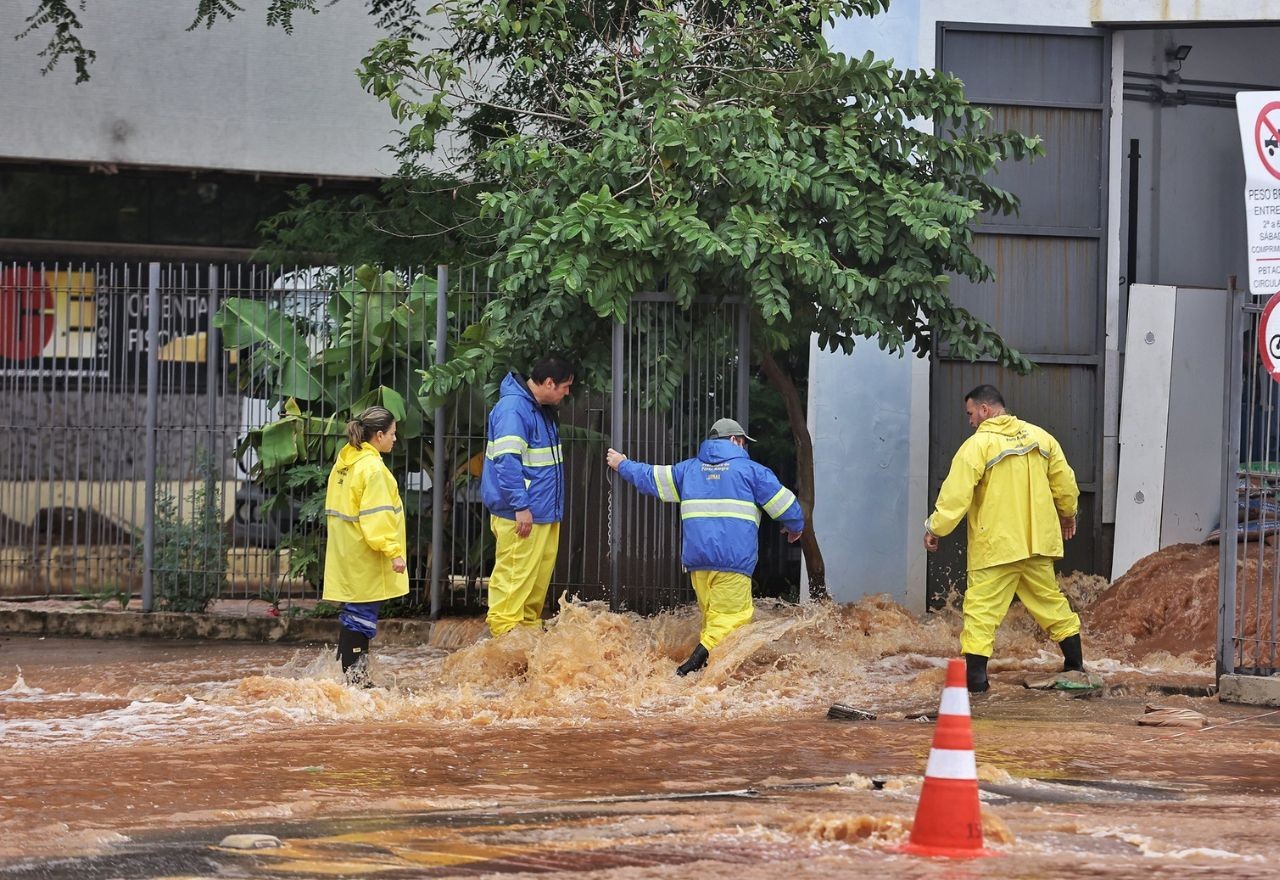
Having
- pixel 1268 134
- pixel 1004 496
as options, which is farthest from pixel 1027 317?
pixel 1268 134

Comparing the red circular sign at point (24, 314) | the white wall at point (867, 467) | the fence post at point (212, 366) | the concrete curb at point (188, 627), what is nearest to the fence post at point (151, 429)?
the concrete curb at point (188, 627)

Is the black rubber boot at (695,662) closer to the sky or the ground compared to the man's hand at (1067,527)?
closer to the ground

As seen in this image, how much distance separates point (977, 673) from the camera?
30.3 ft

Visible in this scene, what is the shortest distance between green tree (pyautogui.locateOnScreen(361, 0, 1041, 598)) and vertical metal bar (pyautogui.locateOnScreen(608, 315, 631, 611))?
24cm

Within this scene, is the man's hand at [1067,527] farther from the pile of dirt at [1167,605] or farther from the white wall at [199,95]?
the white wall at [199,95]

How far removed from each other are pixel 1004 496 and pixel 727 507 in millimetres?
1695

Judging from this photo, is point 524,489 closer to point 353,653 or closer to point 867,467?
point 353,653

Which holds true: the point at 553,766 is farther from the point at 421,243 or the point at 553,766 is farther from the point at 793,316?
the point at 421,243

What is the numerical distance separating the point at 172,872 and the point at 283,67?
12992 mm

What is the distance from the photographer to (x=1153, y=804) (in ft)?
19.8

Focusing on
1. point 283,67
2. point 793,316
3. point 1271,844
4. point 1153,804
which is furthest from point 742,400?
point 283,67

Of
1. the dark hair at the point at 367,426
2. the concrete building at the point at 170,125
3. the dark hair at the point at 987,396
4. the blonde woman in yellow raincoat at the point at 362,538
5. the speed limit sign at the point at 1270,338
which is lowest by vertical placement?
the blonde woman in yellow raincoat at the point at 362,538

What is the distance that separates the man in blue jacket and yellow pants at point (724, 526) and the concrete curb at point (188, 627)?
9.21 ft

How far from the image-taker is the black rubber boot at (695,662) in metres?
9.37
